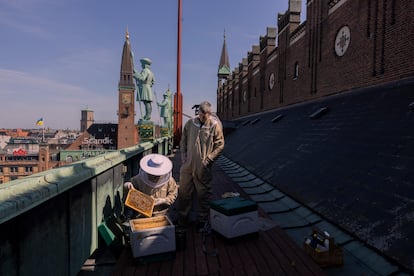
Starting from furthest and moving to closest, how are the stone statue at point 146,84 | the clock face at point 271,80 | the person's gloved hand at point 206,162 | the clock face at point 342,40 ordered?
the clock face at point 271,80 < the stone statue at point 146,84 < the clock face at point 342,40 < the person's gloved hand at point 206,162

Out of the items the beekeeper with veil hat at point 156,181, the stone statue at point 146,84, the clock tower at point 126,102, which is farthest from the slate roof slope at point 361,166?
the clock tower at point 126,102

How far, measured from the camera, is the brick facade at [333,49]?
802 cm

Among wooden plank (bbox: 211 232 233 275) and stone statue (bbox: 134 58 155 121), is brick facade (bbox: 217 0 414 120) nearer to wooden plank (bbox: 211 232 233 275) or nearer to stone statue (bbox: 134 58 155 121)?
wooden plank (bbox: 211 232 233 275)

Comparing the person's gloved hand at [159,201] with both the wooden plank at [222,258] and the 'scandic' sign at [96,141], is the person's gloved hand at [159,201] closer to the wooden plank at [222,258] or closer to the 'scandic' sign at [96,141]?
the wooden plank at [222,258]

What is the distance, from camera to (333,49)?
11.5 m

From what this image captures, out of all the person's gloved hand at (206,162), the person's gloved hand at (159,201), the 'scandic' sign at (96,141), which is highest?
the person's gloved hand at (206,162)

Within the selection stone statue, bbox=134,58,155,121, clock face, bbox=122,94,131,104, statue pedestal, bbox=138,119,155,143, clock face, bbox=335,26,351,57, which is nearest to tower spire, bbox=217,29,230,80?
clock face, bbox=122,94,131,104

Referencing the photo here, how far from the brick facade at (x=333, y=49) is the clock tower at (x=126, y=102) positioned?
176 feet

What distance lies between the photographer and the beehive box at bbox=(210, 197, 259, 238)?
360 cm

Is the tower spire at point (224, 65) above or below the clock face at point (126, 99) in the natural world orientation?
above

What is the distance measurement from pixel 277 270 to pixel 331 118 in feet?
22.1

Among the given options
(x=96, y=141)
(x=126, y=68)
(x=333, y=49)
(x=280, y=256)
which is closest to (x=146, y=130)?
(x=333, y=49)

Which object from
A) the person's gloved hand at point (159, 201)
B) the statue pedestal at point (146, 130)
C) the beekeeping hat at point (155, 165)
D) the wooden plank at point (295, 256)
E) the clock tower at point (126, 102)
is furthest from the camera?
the clock tower at point (126, 102)

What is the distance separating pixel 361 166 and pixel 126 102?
226 ft
